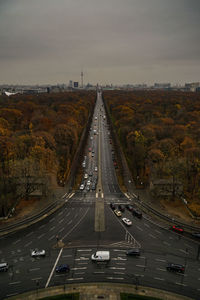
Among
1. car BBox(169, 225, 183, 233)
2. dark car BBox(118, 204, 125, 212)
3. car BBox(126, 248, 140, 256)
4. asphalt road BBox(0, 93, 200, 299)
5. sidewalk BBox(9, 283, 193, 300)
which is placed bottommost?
sidewalk BBox(9, 283, 193, 300)

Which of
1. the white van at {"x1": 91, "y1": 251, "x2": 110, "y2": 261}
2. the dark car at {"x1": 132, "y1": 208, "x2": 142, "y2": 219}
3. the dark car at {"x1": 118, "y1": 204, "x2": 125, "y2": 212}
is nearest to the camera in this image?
the white van at {"x1": 91, "y1": 251, "x2": 110, "y2": 261}

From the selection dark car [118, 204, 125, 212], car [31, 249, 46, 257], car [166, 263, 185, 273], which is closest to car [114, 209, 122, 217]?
dark car [118, 204, 125, 212]

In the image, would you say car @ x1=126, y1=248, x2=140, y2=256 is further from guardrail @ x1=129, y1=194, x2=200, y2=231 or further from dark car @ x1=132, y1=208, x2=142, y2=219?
guardrail @ x1=129, y1=194, x2=200, y2=231

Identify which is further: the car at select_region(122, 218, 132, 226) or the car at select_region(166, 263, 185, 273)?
the car at select_region(122, 218, 132, 226)

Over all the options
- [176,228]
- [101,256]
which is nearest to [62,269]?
[101,256]

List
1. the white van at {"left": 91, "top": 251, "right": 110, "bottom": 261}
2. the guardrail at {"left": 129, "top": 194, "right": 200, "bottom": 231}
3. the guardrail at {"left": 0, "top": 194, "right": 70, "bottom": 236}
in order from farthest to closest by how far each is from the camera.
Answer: the guardrail at {"left": 129, "top": 194, "right": 200, "bottom": 231} → the guardrail at {"left": 0, "top": 194, "right": 70, "bottom": 236} → the white van at {"left": 91, "top": 251, "right": 110, "bottom": 261}

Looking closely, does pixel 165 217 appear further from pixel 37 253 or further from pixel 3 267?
pixel 3 267

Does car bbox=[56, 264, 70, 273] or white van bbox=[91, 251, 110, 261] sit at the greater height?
white van bbox=[91, 251, 110, 261]

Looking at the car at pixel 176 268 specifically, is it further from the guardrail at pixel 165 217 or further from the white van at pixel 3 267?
the white van at pixel 3 267
